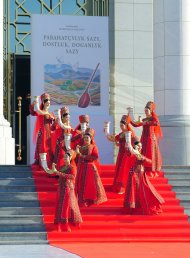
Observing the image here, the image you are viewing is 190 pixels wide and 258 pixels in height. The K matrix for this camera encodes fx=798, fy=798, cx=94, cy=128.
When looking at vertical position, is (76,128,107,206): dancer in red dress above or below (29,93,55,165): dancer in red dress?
below

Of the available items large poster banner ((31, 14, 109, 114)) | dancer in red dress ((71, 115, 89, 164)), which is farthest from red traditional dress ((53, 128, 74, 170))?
large poster banner ((31, 14, 109, 114))

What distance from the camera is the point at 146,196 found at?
47.9ft

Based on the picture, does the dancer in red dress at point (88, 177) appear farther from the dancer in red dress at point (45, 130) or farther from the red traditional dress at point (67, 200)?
the dancer in red dress at point (45, 130)

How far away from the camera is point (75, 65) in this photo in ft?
66.2

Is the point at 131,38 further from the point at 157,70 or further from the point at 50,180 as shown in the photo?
the point at 50,180

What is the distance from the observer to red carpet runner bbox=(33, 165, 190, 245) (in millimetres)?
13734

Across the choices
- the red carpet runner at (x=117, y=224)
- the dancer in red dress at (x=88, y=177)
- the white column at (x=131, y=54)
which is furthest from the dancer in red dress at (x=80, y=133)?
the white column at (x=131, y=54)

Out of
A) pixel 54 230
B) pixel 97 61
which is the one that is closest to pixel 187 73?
pixel 97 61

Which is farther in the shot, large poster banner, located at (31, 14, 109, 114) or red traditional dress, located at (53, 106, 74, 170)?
large poster banner, located at (31, 14, 109, 114)

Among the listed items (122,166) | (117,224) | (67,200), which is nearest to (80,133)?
(122,166)

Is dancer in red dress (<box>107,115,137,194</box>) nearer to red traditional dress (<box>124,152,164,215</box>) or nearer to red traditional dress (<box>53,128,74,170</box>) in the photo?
red traditional dress (<box>124,152,164,215</box>)

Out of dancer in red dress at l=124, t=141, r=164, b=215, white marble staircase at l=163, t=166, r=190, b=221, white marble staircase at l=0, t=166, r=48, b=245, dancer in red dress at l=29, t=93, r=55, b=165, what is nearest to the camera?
white marble staircase at l=0, t=166, r=48, b=245

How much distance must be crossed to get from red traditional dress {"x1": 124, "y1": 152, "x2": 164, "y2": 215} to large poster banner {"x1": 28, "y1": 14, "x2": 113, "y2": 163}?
16.7ft

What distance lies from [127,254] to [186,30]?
8.01 metres
